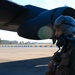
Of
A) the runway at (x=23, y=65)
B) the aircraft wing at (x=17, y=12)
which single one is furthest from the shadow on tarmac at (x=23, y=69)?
the aircraft wing at (x=17, y=12)

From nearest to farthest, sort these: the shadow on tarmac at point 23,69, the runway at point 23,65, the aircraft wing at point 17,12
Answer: the shadow on tarmac at point 23,69
the runway at point 23,65
the aircraft wing at point 17,12

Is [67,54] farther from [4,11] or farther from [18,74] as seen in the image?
[4,11]

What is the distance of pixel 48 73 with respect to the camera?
198 cm

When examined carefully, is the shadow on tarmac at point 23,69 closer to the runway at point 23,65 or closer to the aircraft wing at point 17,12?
the runway at point 23,65

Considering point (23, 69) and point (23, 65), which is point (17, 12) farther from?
point (23, 65)

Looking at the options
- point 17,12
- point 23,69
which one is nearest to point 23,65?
point 23,69

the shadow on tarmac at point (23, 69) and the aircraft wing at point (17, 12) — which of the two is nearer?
the shadow on tarmac at point (23, 69)

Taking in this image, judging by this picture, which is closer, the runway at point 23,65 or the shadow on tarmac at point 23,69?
the shadow on tarmac at point 23,69

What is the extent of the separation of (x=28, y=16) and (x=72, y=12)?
6.17 feet

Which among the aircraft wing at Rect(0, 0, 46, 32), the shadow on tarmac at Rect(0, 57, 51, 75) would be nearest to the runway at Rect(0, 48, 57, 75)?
the shadow on tarmac at Rect(0, 57, 51, 75)

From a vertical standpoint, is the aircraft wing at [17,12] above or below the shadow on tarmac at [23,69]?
above

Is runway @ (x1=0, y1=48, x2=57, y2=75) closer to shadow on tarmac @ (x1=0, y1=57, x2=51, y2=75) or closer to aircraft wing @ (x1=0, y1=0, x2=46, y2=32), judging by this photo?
shadow on tarmac @ (x1=0, y1=57, x2=51, y2=75)

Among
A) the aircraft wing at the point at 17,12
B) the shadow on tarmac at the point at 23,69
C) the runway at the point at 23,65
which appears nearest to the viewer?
the shadow on tarmac at the point at 23,69

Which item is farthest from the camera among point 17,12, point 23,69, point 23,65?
point 23,65
